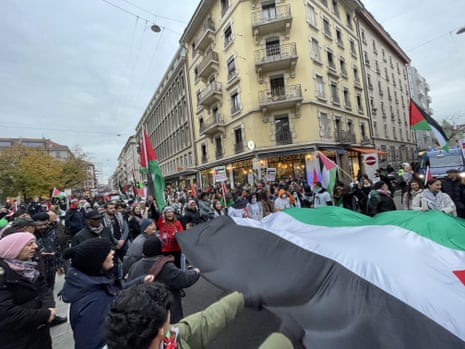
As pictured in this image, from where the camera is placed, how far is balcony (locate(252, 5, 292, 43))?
18.6 metres

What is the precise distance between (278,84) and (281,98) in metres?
1.76

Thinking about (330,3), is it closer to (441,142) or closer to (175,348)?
(441,142)

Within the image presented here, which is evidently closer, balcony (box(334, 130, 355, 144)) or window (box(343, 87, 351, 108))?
balcony (box(334, 130, 355, 144))

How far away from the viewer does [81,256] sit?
1907mm

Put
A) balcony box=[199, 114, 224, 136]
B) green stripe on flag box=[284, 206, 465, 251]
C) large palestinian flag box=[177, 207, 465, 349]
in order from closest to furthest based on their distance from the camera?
large palestinian flag box=[177, 207, 465, 349], green stripe on flag box=[284, 206, 465, 251], balcony box=[199, 114, 224, 136]

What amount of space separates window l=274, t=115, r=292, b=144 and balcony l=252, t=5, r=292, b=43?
22.0 feet

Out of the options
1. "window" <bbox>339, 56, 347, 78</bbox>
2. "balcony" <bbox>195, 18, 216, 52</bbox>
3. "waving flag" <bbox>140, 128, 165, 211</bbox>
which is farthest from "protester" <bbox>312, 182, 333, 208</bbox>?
"balcony" <bbox>195, 18, 216, 52</bbox>

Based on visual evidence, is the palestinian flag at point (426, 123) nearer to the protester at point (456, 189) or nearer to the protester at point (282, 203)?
the protester at point (456, 189)

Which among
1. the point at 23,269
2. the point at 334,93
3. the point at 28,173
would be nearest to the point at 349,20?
the point at 334,93

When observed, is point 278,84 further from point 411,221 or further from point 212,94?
point 411,221

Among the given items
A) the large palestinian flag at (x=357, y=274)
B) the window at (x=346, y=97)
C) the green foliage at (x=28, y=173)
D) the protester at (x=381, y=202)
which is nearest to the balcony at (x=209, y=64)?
the window at (x=346, y=97)

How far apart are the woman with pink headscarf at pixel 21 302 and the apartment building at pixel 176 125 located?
2792 centimetres

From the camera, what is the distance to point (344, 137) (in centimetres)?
2144

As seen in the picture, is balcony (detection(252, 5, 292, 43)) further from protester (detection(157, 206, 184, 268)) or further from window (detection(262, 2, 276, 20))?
protester (detection(157, 206, 184, 268))
